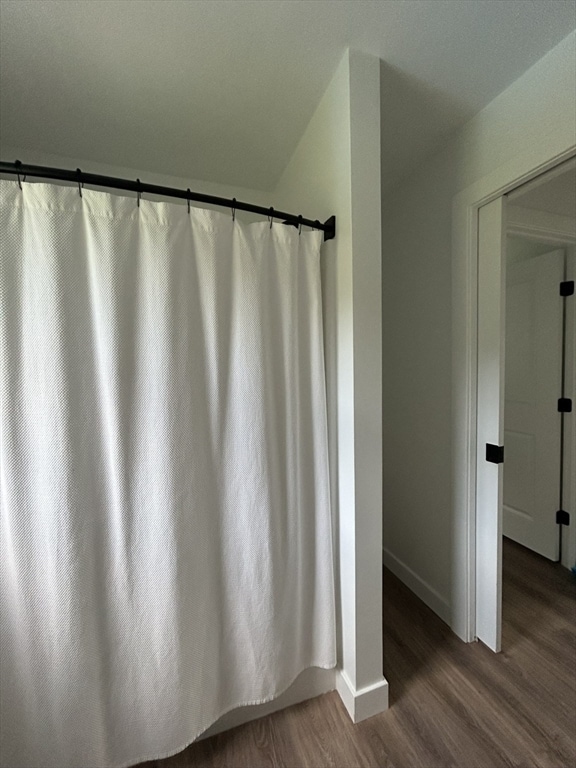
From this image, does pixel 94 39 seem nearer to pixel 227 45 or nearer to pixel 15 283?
pixel 227 45

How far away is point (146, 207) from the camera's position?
3.00 ft

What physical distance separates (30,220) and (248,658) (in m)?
1.55

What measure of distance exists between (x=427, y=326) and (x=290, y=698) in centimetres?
182

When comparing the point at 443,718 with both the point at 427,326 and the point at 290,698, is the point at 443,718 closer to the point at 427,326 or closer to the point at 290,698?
the point at 290,698

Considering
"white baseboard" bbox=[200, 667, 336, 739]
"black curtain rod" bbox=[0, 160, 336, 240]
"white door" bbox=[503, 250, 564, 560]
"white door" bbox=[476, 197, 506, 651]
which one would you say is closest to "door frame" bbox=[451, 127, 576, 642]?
"white door" bbox=[476, 197, 506, 651]

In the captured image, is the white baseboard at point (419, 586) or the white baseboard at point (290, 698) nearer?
the white baseboard at point (290, 698)

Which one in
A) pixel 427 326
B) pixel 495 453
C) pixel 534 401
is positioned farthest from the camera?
pixel 534 401

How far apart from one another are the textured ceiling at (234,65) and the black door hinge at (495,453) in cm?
150

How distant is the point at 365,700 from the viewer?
1.14 m

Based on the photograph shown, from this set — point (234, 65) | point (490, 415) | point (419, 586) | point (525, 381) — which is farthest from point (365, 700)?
point (234, 65)

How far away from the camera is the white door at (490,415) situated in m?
1.36

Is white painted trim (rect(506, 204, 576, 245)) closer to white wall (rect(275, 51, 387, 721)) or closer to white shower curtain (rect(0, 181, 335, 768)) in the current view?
white wall (rect(275, 51, 387, 721))

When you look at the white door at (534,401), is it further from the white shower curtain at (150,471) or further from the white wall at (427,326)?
the white shower curtain at (150,471)

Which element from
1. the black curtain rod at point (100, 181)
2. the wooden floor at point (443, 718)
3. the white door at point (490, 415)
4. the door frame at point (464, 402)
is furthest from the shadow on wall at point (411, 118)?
the wooden floor at point (443, 718)
